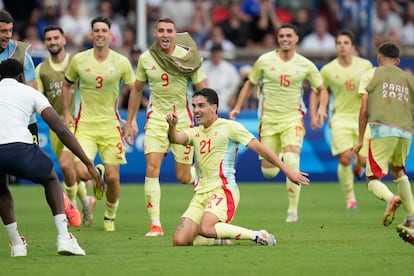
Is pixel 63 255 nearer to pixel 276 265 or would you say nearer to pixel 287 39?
pixel 276 265

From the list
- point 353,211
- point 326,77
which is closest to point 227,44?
point 326,77

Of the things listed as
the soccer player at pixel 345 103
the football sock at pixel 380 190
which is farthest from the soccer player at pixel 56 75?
the soccer player at pixel 345 103

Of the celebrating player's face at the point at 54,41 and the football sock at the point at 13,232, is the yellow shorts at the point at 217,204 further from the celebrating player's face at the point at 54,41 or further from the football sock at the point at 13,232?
the celebrating player's face at the point at 54,41

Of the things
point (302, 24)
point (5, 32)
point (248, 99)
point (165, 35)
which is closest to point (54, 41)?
point (5, 32)

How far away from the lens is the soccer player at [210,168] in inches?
513

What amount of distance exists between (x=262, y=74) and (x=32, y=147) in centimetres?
640

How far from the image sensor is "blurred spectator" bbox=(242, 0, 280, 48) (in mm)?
28375

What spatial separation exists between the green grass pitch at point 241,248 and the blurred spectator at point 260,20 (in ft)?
30.5

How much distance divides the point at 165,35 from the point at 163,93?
0.84m

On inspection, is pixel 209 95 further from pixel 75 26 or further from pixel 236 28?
pixel 236 28

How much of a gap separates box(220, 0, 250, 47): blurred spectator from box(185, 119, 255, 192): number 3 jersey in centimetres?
1501

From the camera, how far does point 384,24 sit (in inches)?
1132

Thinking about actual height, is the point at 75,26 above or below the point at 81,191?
above

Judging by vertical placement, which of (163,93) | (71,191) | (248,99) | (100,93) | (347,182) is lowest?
(347,182)
